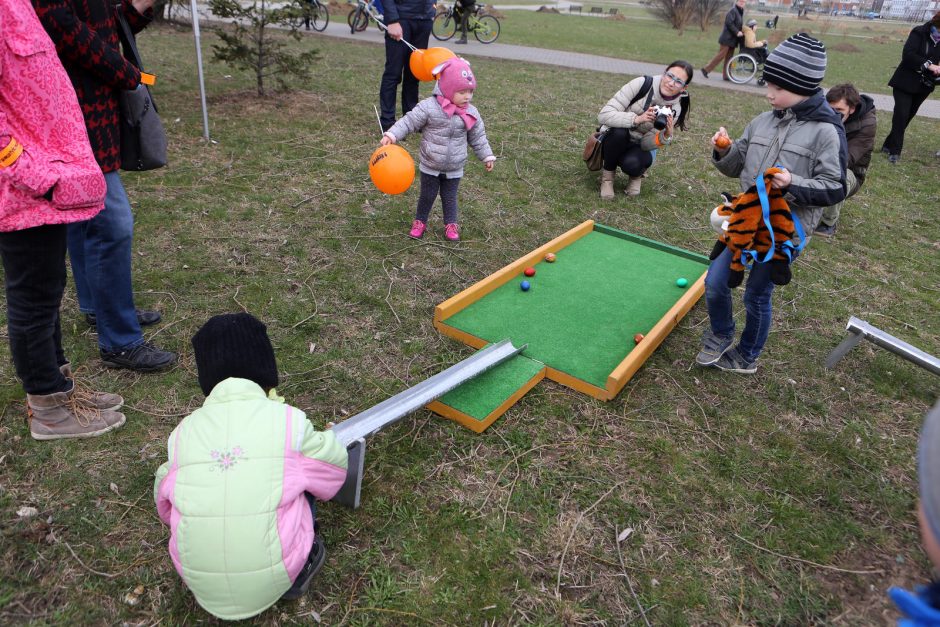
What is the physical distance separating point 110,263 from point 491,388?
2.02 meters

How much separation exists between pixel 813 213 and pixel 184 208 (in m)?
4.62

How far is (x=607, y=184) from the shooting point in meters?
6.24

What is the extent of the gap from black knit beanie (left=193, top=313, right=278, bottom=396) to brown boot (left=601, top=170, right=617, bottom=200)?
4.72 meters

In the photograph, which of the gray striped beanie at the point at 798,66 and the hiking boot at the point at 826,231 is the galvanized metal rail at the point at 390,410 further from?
the hiking boot at the point at 826,231

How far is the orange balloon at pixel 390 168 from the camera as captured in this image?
13.8 ft

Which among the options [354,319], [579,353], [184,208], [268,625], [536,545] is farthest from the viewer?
[184,208]

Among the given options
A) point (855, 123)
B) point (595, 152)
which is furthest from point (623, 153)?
point (855, 123)

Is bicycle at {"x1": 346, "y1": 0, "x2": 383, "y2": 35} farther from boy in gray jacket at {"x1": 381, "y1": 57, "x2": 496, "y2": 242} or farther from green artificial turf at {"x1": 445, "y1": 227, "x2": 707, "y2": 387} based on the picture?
green artificial turf at {"x1": 445, "y1": 227, "x2": 707, "y2": 387}

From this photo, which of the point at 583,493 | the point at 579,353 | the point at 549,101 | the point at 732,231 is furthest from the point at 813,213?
the point at 549,101

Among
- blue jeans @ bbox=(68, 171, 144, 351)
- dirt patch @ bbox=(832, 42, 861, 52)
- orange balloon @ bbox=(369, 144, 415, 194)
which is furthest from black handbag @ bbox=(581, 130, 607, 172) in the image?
dirt patch @ bbox=(832, 42, 861, 52)

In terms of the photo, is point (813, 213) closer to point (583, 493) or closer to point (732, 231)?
point (732, 231)

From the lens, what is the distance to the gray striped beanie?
2.92 meters

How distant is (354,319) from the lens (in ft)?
13.1

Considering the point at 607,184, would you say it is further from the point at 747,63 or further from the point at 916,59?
→ the point at 747,63
